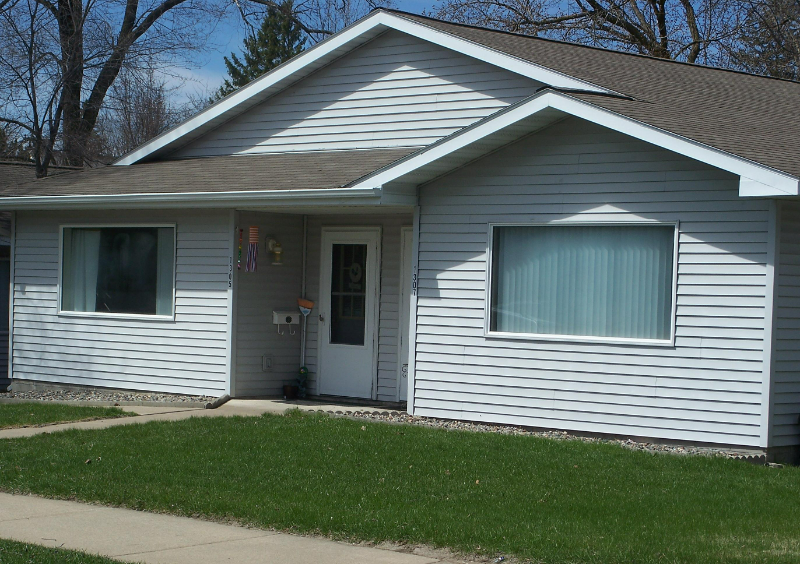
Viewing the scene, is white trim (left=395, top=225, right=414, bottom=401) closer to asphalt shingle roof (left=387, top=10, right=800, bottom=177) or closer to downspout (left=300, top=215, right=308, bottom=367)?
downspout (left=300, top=215, right=308, bottom=367)

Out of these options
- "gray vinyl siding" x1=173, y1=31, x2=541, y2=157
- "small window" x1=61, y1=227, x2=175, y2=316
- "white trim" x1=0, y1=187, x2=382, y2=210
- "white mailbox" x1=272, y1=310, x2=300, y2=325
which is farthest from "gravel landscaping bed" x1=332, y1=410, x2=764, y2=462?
"gray vinyl siding" x1=173, y1=31, x2=541, y2=157

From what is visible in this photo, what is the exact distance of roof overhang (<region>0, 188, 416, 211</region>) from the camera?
11.7m

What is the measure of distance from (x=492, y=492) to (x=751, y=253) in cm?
382

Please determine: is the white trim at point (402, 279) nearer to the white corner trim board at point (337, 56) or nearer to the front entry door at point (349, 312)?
the front entry door at point (349, 312)

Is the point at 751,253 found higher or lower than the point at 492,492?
higher

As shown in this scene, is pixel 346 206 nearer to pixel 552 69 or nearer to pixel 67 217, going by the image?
pixel 552 69

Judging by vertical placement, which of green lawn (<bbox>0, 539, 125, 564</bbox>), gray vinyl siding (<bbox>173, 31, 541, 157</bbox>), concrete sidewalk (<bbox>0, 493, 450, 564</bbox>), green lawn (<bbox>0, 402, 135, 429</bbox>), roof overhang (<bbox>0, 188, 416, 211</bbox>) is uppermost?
gray vinyl siding (<bbox>173, 31, 541, 157</bbox>)

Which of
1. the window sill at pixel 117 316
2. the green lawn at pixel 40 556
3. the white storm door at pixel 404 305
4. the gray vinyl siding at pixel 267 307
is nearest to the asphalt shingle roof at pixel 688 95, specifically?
the white storm door at pixel 404 305

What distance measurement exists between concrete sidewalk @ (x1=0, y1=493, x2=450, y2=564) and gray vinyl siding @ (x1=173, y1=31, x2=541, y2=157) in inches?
286

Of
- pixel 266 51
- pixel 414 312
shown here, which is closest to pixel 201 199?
pixel 414 312

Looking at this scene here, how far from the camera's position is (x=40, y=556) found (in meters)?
6.11

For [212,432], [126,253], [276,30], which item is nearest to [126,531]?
[212,432]

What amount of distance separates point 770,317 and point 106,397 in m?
8.89

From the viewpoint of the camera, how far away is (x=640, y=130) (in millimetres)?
9898
